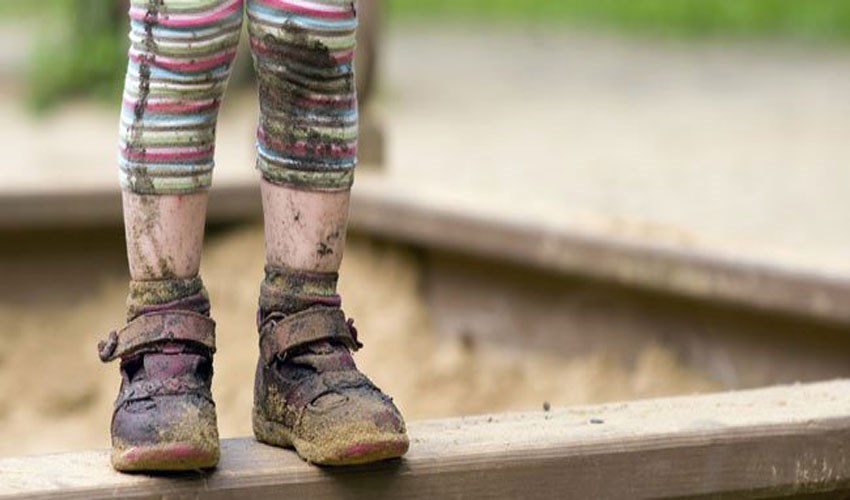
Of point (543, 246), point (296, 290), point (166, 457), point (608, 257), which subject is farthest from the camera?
point (543, 246)

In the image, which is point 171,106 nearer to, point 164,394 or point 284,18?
point 284,18

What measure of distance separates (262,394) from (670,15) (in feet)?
32.2

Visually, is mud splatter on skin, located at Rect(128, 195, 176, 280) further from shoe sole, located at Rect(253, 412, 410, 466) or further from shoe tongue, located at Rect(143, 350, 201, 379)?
shoe sole, located at Rect(253, 412, 410, 466)

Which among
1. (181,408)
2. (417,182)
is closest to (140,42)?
(181,408)

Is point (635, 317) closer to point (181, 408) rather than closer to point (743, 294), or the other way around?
point (743, 294)

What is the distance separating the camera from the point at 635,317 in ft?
11.5

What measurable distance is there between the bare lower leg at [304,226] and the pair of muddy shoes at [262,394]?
0.18ft

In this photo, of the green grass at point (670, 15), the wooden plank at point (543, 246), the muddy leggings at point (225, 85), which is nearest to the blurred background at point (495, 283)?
the wooden plank at point (543, 246)

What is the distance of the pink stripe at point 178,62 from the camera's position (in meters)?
1.97

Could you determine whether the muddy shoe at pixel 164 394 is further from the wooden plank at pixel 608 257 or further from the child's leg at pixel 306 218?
the wooden plank at pixel 608 257

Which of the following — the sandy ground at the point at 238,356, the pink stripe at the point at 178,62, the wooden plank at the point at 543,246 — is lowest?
the sandy ground at the point at 238,356

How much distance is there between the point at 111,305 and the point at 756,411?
80.9 inches

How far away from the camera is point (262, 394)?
2.10m

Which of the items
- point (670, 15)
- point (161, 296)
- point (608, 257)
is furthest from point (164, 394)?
point (670, 15)
